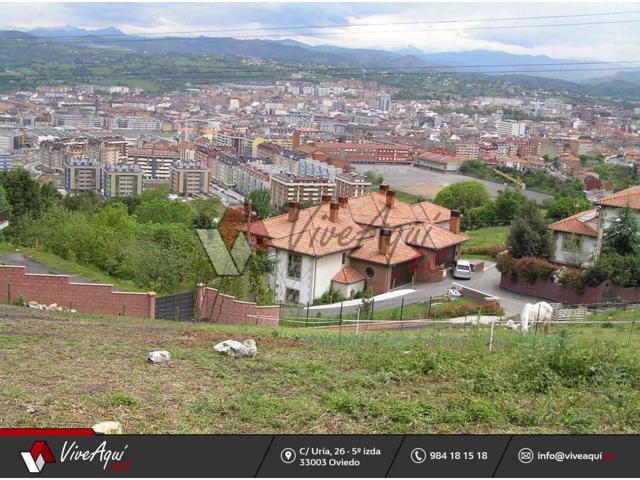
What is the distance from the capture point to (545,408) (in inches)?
194

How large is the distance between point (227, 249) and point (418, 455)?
31.1ft

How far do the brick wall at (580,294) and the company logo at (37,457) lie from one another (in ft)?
43.0

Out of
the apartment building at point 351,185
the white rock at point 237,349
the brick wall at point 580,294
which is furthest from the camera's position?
the apartment building at point 351,185

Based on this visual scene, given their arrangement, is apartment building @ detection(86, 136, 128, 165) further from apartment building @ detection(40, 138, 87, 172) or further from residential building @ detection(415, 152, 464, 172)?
residential building @ detection(415, 152, 464, 172)

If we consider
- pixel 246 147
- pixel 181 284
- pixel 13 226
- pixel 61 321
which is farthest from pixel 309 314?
pixel 246 147

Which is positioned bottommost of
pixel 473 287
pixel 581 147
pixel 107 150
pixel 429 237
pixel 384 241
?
pixel 107 150

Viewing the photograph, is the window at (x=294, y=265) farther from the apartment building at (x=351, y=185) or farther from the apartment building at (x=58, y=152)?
the apartment building at (x=58, y=152)

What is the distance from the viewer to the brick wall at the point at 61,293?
401 inches

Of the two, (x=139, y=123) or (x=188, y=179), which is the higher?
(x=139, y=123)

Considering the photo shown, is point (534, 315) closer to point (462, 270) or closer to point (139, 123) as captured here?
point (462, 270)

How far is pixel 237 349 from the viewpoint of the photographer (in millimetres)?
6238

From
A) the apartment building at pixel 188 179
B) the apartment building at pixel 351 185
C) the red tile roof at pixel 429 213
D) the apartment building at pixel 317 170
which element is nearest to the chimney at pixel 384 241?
the red tile roof at pixel 429 213

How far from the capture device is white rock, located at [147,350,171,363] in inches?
231

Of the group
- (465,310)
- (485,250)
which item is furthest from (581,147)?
(465,310)
